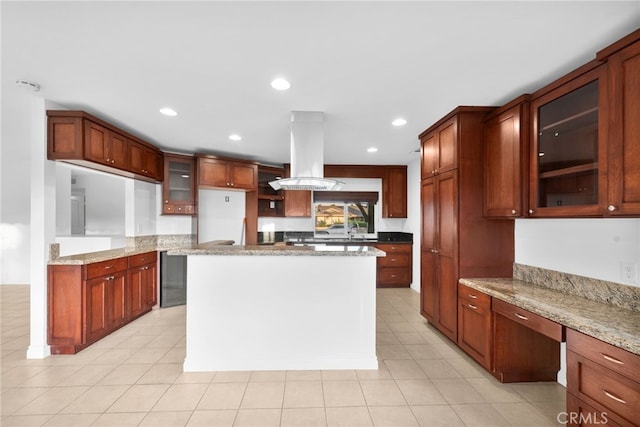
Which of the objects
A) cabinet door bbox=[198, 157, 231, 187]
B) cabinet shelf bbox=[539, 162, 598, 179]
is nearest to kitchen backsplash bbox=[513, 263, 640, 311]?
cabinet shelf bbox=[539, 162, 598, 179]

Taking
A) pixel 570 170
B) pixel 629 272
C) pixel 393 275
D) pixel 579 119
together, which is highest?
pixel 579 119

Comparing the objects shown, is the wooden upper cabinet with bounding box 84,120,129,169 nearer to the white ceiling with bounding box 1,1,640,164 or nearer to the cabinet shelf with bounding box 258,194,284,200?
the white ceiling with bounding box 1,1,640,164

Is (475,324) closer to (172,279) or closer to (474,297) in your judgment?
(474,297)

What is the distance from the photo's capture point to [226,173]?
4.65 metres

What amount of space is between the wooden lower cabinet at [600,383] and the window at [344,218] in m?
4.33

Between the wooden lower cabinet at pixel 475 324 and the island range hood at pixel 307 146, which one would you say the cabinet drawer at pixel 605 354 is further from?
the island range hood at pixel 307 146

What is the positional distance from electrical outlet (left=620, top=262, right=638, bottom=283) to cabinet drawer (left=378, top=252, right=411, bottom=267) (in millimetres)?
3589

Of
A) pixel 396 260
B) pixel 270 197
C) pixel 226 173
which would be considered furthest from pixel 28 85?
pixel 396 260

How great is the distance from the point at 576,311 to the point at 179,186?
15.7ft

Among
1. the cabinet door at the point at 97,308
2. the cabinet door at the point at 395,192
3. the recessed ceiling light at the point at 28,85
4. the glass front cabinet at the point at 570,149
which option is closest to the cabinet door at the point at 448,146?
the glass front cabinet at the point at 570,149

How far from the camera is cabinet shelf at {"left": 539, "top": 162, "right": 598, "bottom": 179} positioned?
5.82 feet

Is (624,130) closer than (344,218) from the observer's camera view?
Yes

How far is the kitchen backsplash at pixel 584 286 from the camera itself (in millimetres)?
1777

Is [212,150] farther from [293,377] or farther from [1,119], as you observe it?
[293,377]
